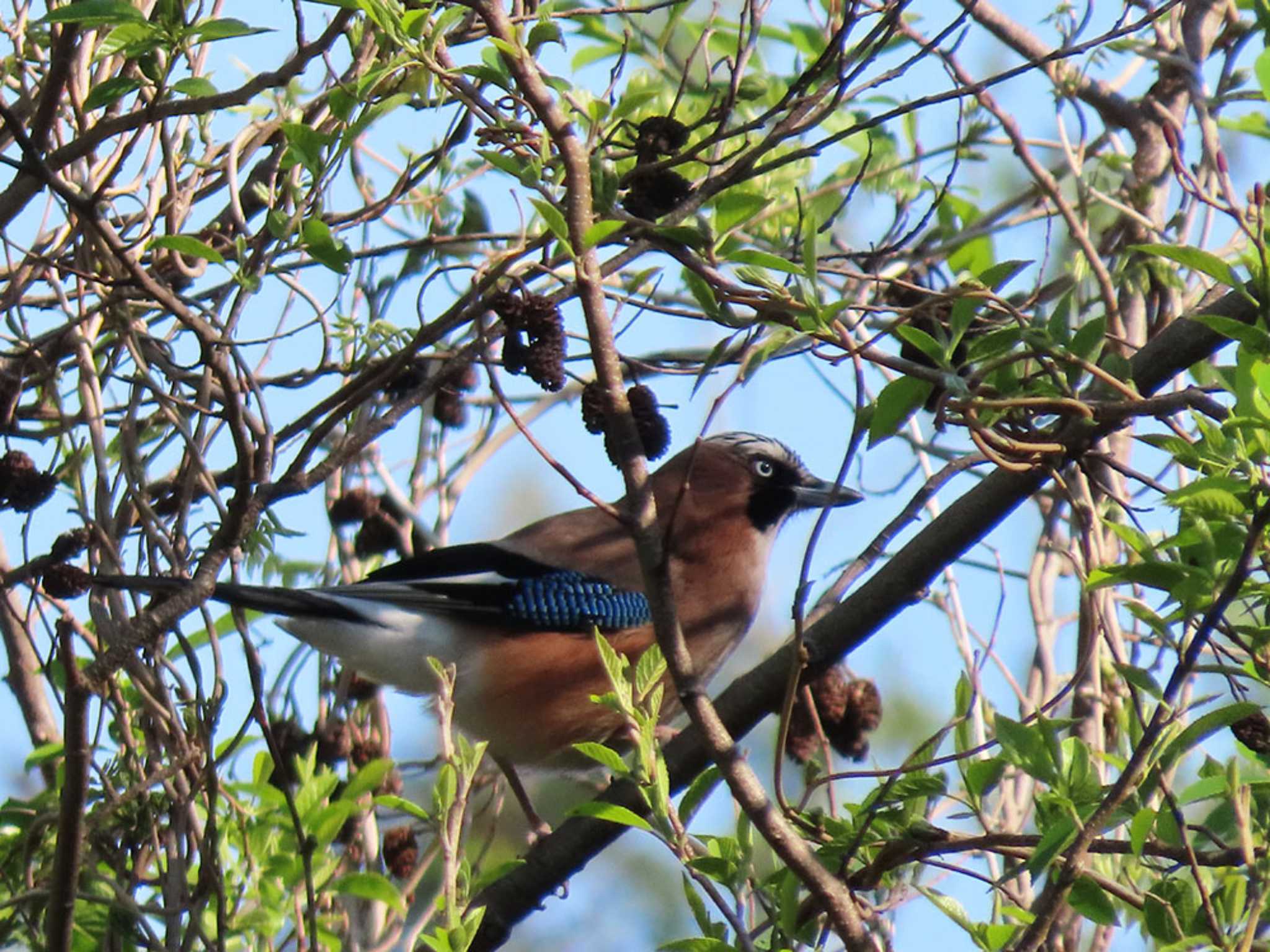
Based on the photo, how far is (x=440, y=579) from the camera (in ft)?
14.9

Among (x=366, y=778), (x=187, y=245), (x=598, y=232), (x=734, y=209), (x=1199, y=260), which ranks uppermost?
(x=187, y=245)

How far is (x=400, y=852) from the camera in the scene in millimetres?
3924

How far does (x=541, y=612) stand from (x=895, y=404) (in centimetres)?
261

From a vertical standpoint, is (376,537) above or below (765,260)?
above

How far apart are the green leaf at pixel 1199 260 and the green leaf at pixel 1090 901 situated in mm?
811

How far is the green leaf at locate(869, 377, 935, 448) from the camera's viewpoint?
2.31m

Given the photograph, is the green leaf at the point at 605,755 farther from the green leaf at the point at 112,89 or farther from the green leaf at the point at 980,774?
the green leaf at the point at 112,89

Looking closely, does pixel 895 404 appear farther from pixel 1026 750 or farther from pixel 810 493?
pixel 810 493

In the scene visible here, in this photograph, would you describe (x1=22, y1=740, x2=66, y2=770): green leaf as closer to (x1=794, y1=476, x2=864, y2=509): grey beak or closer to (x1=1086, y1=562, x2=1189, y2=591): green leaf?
(x1=1086, y1=562, x2=1189, y2=591): green leaf

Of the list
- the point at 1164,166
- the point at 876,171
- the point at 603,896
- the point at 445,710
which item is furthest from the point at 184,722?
the point at 603,896

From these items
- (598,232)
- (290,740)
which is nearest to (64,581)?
(290,740)

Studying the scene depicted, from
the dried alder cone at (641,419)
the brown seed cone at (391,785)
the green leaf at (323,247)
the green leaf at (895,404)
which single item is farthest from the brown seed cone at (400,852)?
the green leaf at (895,404)

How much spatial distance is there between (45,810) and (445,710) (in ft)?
3.85

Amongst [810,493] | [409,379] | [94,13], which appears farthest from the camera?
[810,493]
